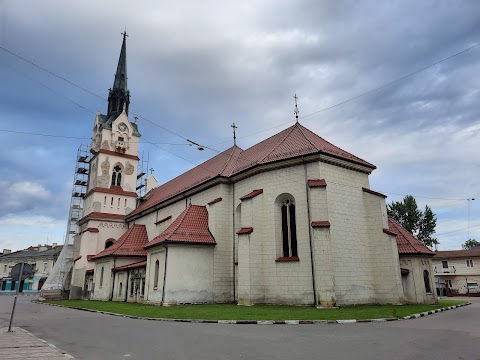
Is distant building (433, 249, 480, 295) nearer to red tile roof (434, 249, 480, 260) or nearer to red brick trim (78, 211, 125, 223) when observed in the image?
red tile roof (434, 249, 480, 260)

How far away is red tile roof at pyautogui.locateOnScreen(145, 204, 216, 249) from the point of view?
72.9 feet

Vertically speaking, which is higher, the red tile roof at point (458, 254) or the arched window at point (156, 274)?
the red tile roof at point (458, 254)

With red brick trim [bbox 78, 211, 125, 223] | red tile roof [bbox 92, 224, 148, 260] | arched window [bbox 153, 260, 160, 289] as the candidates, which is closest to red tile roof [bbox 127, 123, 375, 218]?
red tile roof [bbox 92, 224, 148, 260]

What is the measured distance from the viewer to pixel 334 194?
19.9m

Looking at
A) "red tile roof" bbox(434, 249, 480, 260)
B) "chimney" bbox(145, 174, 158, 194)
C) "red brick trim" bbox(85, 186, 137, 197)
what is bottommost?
"red tile roof" bbox(434, 249, 480, 260)

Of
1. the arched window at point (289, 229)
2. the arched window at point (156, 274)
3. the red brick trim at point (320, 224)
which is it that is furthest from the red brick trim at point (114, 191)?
the red brick trim at point (320, 224)

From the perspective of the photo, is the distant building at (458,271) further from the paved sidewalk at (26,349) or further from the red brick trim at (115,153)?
the paved sidewalk at (26,349)

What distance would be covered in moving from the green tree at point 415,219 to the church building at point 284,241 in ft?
97.4

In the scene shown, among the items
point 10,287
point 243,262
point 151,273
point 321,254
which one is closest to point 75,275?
point 151,273

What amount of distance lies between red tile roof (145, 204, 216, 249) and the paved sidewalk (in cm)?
1255

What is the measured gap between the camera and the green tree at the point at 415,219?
51250 millimetres

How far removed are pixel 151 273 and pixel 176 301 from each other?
3.27 metres

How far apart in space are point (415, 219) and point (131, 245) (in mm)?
40280

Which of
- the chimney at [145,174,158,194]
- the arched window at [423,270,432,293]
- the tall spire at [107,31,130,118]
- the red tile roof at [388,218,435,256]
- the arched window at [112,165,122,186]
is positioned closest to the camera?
the red tile roof at [388,218,435,256]
